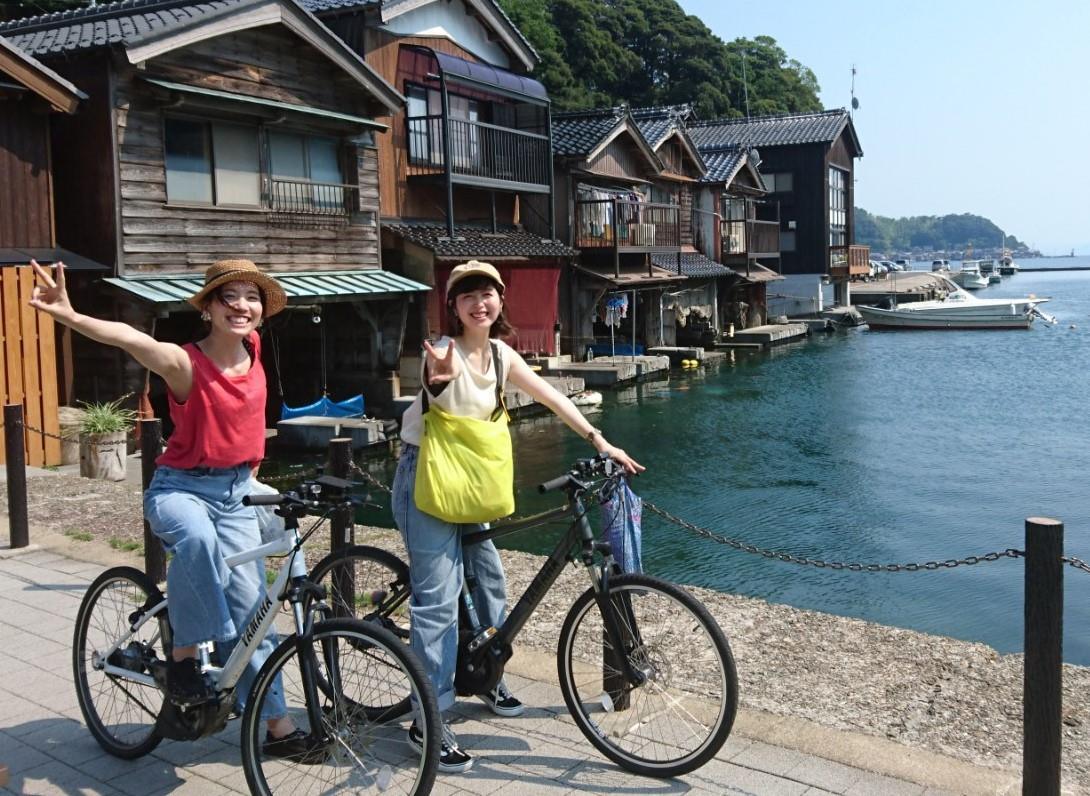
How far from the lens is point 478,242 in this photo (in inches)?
913

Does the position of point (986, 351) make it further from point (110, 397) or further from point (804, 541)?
point (110, 397)

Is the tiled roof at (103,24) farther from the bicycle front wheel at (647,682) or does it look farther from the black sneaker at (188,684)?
the bicycle front wheel at (647,682)

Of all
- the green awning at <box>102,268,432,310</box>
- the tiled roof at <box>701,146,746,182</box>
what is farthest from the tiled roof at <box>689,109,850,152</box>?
the green awning at <box>102,268,432,310</box>

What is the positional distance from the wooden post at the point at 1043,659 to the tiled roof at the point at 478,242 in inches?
701

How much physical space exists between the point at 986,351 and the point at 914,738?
36.9 metres

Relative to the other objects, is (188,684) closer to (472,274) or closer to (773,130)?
(472,274)

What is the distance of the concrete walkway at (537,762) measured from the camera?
151 inches

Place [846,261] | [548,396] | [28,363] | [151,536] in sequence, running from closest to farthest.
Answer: [548,396], [151,536], [28,363], [846,261]

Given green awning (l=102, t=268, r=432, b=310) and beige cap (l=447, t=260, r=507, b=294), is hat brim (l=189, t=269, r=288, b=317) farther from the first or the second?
green awning (l=102, t=268, r=432, b=310)

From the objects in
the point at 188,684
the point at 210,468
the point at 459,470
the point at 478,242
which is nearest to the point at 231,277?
the point at 210,468

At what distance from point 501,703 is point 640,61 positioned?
200 ft

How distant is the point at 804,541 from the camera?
1242 centimetres

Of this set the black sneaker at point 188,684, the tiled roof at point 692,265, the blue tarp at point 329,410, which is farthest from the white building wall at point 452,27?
the black sneaker at point 188,684

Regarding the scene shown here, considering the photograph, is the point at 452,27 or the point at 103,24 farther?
the point at 452,27
